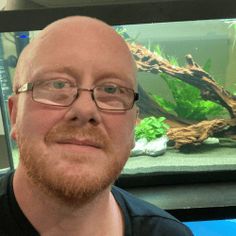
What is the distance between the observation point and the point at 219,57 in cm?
147

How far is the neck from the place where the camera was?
778 mm

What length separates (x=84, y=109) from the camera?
0.71 metres

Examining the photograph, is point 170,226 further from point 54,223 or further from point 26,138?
point 26,138

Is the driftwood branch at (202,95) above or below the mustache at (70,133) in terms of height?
below

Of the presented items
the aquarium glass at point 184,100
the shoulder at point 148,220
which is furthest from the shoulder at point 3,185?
the aquarium glass at point 184,100

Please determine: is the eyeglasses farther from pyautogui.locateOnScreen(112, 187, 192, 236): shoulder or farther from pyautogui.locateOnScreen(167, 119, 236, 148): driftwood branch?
pyautogui.locateOnScreen(167, 119, 236, 148): driftwood branch

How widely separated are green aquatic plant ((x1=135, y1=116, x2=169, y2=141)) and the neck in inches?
28.8

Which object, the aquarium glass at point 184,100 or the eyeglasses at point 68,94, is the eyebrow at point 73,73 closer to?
the eyeglasses at point 68,94

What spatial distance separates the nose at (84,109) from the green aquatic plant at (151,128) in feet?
2.70

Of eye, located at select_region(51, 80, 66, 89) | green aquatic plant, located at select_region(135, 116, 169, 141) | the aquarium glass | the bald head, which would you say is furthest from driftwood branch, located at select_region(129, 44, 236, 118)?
eye, located at select_region(51, 80, 66, 89)

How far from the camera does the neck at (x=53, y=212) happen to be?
778mm

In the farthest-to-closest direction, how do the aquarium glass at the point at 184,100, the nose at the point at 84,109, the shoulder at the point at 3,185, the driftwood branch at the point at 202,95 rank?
the driftwood branch at the point at 202,95 → the aquarium glass at the point at 184,100 → the shoulder at the point at 3,185 → the nose at the point at 84,109

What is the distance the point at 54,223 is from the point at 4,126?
26.1 inches

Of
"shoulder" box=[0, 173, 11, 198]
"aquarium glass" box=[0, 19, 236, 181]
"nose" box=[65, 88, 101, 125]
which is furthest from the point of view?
"aquarium glass" box=[0, 19, 236, 181]
